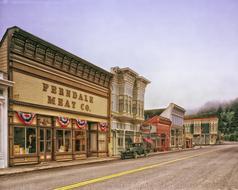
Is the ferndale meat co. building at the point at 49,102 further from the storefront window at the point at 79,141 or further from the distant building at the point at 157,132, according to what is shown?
the distant building at the point at 157,132

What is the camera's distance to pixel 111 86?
37.0 m

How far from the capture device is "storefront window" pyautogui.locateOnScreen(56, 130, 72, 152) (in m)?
26.3

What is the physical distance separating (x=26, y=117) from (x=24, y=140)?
1628 millimetres

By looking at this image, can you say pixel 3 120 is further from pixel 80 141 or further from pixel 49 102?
pixel 80 141

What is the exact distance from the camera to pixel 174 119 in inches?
2746

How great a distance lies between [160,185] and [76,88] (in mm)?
19690

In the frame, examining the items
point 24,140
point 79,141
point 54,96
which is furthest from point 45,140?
point 79,141

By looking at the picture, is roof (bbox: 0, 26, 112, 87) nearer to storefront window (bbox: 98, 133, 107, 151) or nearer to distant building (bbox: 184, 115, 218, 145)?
storefront window (bbox: 98, 133, 107, 151)

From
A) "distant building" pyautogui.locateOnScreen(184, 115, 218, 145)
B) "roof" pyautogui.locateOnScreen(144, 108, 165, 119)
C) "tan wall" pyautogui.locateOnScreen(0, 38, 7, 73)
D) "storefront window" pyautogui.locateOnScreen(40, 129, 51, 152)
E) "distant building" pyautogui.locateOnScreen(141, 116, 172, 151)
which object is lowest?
"distant building" pyautogui.locateOnScreen(184, 115, 218, 145)

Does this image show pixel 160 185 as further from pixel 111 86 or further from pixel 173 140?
pixel 173 140

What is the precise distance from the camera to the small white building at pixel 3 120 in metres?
19.8

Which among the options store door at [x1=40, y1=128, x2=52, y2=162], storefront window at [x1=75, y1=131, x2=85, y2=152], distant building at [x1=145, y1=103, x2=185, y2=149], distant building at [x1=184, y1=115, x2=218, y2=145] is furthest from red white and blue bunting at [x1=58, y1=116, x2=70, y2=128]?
distant building at [x1=184, y1=115, x2=218, y2=145]

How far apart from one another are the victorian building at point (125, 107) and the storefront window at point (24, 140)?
14.9m

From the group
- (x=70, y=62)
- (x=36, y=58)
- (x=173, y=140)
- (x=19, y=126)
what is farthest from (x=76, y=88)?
→ (x=173, y=140)
